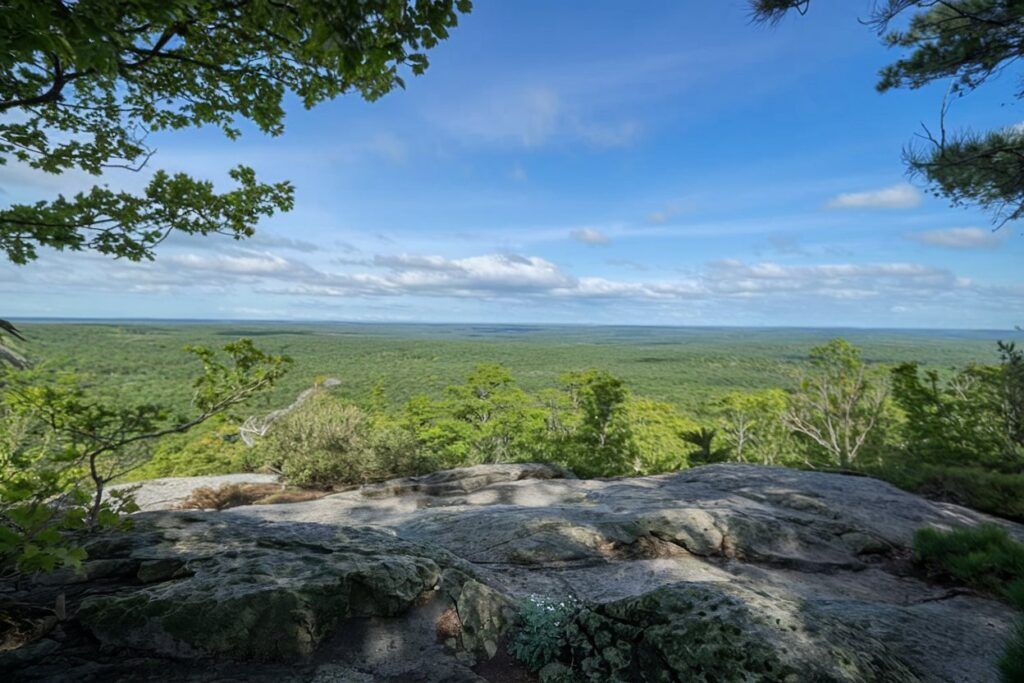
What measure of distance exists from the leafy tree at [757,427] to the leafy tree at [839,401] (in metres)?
6.22

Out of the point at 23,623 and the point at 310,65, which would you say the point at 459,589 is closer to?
the point at 23,623

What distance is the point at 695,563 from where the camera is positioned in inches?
219

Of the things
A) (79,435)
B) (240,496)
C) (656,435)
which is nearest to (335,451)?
(240,496)

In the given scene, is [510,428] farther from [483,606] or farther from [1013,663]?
[1013,663]

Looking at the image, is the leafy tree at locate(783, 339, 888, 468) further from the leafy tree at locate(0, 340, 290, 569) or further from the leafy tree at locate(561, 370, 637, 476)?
the leafy tree at locate(0, 340, 290, 569)

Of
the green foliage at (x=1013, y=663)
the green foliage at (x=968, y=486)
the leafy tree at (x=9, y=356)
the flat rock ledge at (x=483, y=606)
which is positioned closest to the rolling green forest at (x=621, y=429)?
the green foliage at (x=968, y=486)

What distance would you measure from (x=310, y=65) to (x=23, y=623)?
5269 mm

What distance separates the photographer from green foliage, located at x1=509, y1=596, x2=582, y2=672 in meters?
3.49

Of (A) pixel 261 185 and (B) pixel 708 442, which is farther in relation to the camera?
(B) pixel 708 442

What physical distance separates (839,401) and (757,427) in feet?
33.5

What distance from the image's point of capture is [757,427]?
30094 mm

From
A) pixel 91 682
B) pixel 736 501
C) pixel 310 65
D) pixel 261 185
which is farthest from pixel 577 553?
pixel 310 65

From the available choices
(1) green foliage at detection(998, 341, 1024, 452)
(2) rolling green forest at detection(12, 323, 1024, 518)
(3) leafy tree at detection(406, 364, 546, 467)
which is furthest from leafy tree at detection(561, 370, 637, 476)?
(1) green foliage at detection(998, 341, 1024, 452)

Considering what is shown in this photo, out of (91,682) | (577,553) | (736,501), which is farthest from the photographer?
(736,501)
